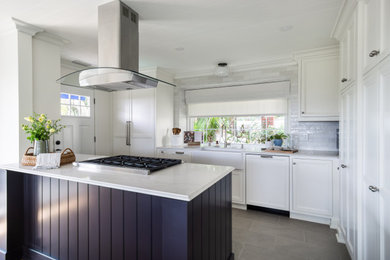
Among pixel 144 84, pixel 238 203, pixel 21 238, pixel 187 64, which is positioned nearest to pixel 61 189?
pixel 21 238

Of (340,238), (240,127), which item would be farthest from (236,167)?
(340,238)

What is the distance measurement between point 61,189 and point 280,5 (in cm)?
260

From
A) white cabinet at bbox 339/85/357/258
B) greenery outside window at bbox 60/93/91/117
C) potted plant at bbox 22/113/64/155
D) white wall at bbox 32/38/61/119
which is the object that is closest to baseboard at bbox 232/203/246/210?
white cabinet at bbox 339/85/357/258

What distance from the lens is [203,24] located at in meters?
2.38

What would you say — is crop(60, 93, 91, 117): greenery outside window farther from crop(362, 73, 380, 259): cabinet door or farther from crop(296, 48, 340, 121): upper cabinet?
crop(362, 73, 380, 259): cabinet door

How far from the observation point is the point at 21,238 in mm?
2072

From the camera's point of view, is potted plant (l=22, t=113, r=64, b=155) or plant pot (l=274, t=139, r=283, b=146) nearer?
potted plant (l=22, t=113, r=64, b=155)

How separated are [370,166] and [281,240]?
1.42 metres

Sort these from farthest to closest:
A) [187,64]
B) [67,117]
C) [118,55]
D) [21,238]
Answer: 1. [187,64]
2. [67,117]
3. [21,238]
4. [118,55]

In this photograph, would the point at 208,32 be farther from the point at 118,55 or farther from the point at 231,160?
the point at 231,160

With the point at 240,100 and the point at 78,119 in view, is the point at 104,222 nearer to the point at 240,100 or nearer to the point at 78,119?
the point at 78,119

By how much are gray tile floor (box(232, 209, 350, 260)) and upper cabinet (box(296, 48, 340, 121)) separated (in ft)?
4.97

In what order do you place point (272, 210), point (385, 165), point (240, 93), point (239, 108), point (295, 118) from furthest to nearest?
point (239, 108) < point (240, 93) < point (295, 118) < point (272, 210) < point (385, 165)

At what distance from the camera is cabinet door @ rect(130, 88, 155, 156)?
3.98m
